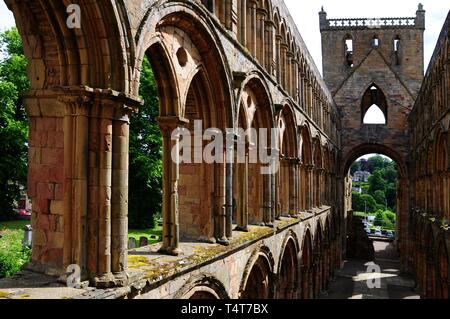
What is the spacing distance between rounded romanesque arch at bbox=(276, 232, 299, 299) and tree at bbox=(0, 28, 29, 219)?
34.9ft

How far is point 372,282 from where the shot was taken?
27.6 meters

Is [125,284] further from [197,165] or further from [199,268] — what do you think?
[197,165]

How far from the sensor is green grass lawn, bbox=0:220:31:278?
49.8ft

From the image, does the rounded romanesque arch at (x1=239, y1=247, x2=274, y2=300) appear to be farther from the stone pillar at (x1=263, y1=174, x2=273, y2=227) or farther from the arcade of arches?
the stone pillar at (x1=263, y1=174, x2=273, y2=227)

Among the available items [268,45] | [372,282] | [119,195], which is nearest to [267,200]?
[268,45]

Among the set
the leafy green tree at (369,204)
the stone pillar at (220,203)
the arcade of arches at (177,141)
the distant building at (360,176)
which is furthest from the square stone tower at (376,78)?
the distant building at (360,176)

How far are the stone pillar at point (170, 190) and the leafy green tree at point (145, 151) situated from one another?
15.1 metres

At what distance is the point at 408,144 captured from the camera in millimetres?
32750

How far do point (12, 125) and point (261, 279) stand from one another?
11503 millimetres

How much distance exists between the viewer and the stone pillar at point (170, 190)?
7.54m

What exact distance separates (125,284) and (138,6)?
3451 mm

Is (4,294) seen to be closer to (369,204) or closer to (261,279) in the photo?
(261,279)

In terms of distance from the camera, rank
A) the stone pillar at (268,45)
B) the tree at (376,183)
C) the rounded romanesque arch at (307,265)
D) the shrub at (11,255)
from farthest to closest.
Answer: the tree at (376,183) → the rounded romanesque arch at (307,265) → the shrub at (11,255) → the stone pillar at (268,45)

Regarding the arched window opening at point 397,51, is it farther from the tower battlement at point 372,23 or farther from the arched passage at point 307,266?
the arched passage at point 307,266
